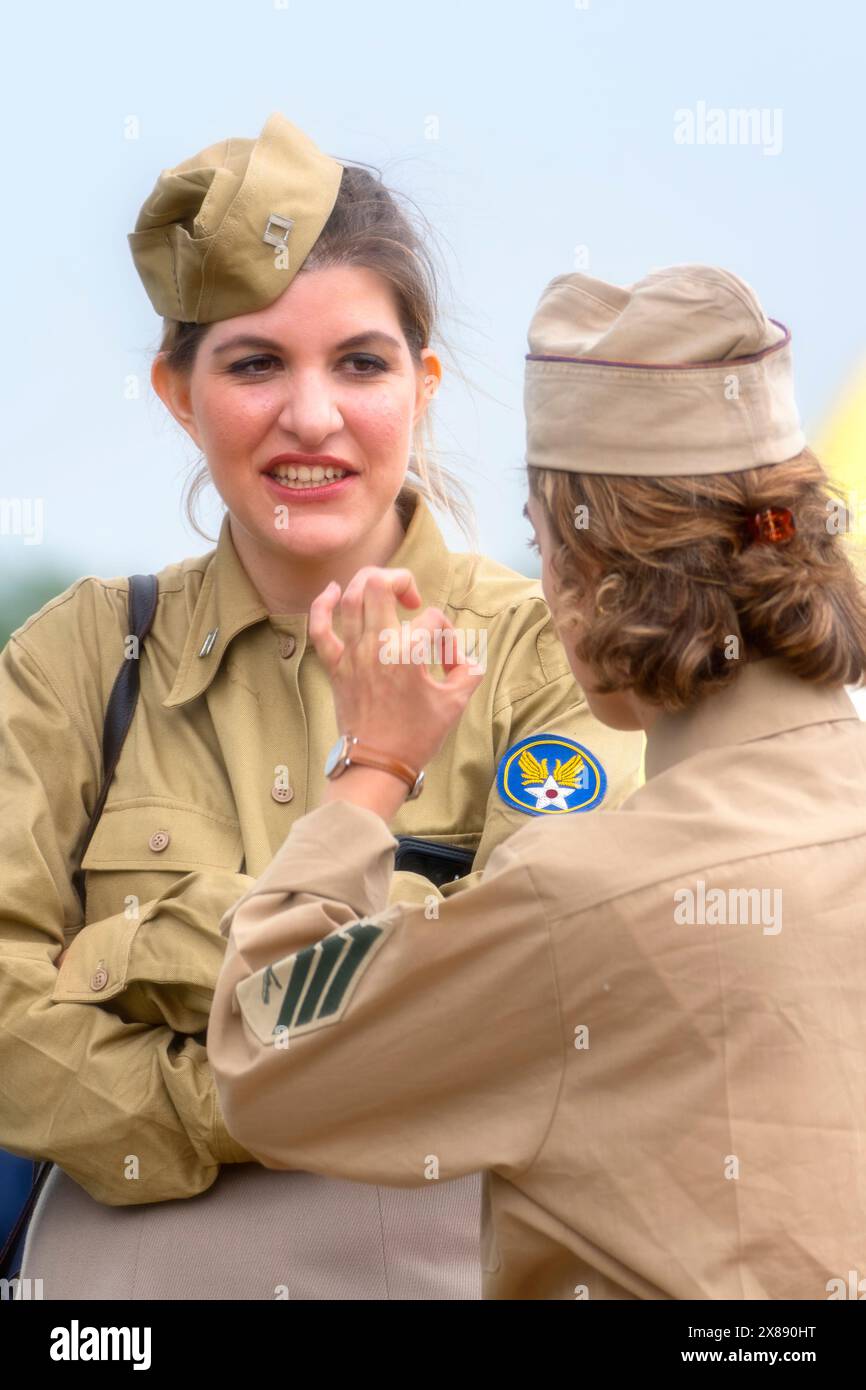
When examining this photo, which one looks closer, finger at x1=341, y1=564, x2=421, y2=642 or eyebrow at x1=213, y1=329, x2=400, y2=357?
finger at x1=341, y1=564, x2=421, y2=642

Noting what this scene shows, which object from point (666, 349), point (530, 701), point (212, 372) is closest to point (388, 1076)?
A: point (666, 349)

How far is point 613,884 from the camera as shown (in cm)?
179

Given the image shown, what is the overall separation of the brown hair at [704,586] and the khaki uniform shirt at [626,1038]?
0.11 m

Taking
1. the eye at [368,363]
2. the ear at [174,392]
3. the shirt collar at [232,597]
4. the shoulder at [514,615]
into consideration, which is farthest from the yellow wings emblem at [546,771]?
the ear at [174,392]

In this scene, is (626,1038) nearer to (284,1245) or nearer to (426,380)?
(284,1245)

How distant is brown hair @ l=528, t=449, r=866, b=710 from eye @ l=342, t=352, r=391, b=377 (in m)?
1.03

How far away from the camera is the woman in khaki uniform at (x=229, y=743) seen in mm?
2605

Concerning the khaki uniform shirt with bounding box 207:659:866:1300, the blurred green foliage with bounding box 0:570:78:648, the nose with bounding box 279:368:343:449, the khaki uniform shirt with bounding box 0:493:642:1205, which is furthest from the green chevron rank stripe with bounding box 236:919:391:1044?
the blurred green foliage with bounding box 0:570:78:648

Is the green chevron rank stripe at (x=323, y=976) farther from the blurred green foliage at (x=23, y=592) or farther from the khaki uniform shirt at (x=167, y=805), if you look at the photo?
the blurred green foliage at (x=23, y=592)

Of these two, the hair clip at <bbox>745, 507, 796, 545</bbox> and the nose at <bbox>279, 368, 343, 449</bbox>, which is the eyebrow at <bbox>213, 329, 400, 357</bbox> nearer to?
the nose at <bbox>279, 368, 343, 449</bbox>

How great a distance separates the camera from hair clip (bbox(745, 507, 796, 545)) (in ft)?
6.38

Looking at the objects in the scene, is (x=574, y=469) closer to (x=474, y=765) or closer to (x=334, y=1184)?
(x=474, y=765)

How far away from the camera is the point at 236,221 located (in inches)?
112

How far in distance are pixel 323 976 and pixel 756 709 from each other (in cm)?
56
